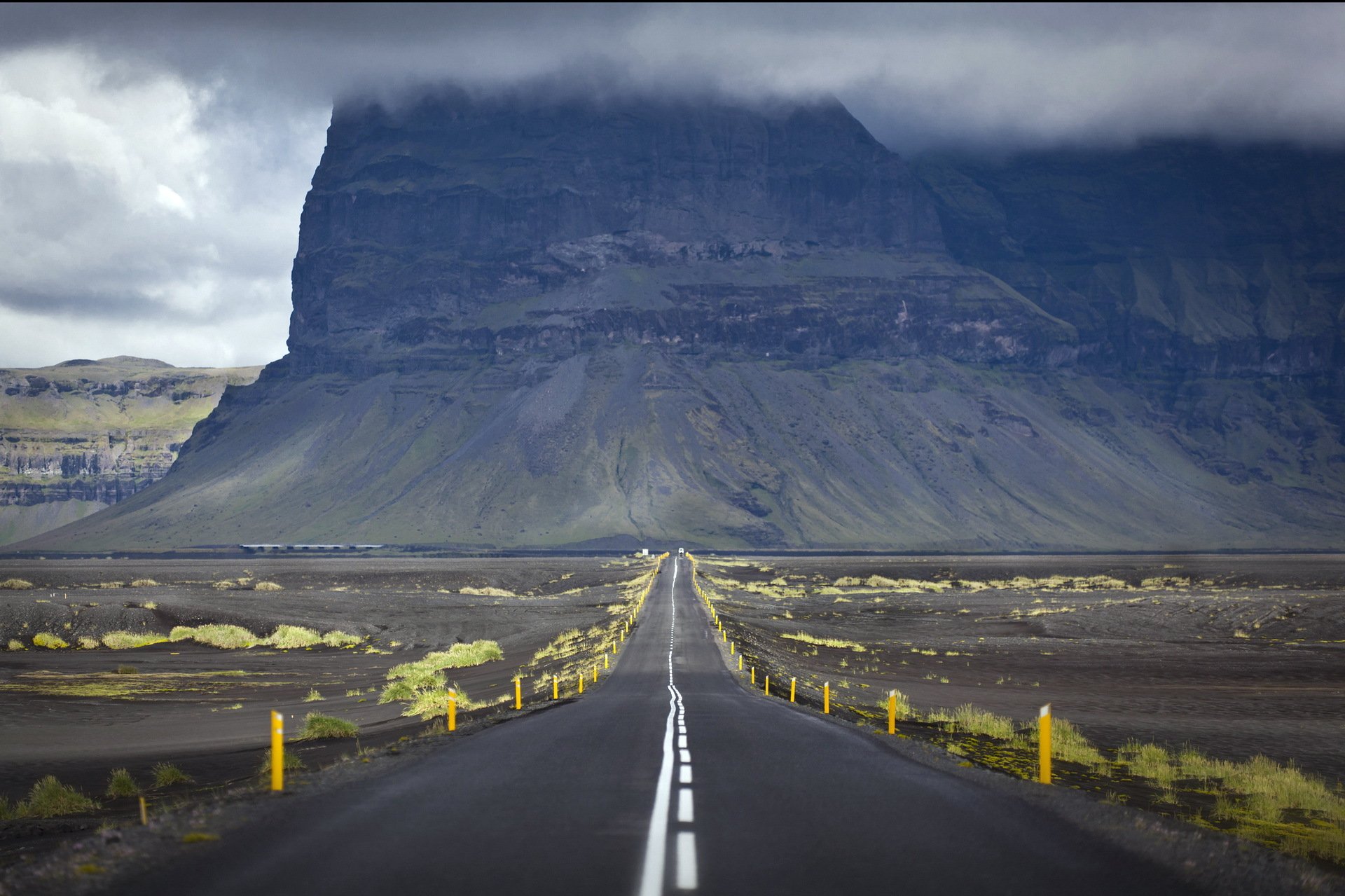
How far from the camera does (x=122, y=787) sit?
696 inches

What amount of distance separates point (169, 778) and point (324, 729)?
4.69 meters

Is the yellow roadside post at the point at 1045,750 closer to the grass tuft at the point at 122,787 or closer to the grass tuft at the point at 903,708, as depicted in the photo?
the grass tuft at the point at 122,787

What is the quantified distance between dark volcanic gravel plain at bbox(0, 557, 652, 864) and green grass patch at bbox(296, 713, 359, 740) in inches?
18.6

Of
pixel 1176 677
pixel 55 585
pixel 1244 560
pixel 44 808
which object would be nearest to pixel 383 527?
pixel 55 585

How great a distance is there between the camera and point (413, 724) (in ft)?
84.0

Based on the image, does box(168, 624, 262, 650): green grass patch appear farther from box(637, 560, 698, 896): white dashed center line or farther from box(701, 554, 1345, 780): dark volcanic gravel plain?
box(637, 560, 698, 896): white dashed center line

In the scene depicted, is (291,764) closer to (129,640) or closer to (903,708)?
(903,708)

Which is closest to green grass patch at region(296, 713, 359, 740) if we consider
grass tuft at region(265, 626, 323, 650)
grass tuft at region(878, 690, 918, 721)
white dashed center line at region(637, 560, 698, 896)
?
white dashed center line at region(637, 560, 698, 896)

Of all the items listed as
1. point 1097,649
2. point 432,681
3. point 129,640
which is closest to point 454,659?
point 432,681

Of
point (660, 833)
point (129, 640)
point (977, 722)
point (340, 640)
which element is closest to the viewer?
point (660, 833)

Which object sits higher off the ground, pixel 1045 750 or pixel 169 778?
pixel 1045 750

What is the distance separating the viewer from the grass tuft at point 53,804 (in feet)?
52.6

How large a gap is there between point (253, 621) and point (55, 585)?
3966 centimetres

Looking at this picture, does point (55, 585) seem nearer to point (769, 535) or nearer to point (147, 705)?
point (147, 705)
